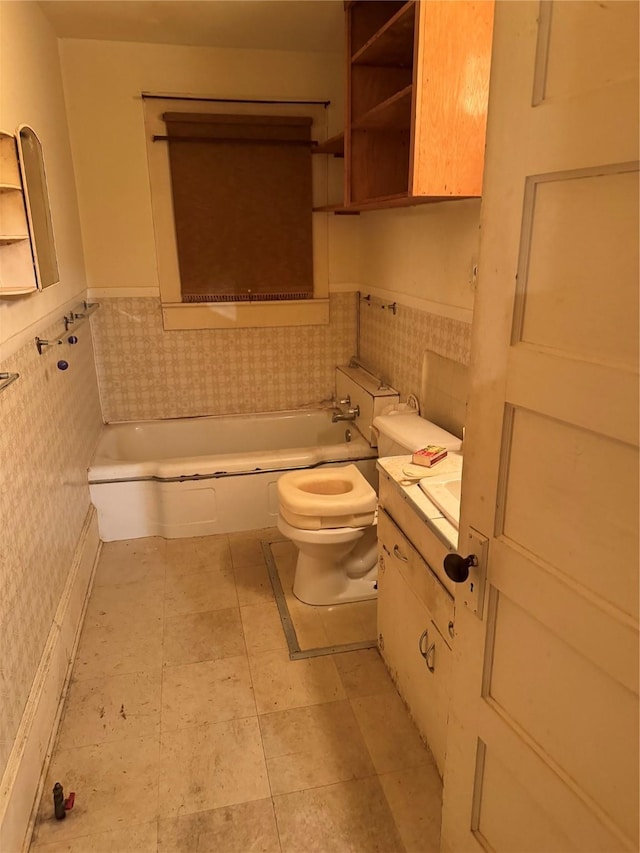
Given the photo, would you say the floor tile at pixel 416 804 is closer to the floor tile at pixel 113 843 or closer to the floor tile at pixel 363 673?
the floor tile at pixel 363 673

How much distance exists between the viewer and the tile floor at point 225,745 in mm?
1528

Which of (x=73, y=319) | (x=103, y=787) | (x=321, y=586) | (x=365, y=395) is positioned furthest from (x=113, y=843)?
(x=365, y=395)

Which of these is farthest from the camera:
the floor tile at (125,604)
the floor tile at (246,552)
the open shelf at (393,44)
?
the floor tile at (246,552)

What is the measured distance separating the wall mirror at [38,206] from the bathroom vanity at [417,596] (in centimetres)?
137

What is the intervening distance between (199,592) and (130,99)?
2.62 meters

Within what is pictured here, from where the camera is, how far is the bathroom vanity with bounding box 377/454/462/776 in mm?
1535

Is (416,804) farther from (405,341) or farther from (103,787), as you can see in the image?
(405,341)

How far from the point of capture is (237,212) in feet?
11.0

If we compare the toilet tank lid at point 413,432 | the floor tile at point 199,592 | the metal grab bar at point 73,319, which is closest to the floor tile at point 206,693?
the floor tile at point 199,592

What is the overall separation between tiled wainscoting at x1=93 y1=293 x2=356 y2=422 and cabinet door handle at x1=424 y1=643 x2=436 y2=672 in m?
2.33

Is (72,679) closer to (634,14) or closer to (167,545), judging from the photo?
(167,545)

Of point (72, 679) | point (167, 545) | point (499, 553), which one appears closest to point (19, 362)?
point (72, 679)

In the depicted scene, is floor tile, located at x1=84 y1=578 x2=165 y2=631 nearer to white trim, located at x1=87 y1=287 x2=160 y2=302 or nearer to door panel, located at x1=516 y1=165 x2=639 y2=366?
white trim, located at x1=87 y1=287 x2=160 y2=302

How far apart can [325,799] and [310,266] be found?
2.81m
